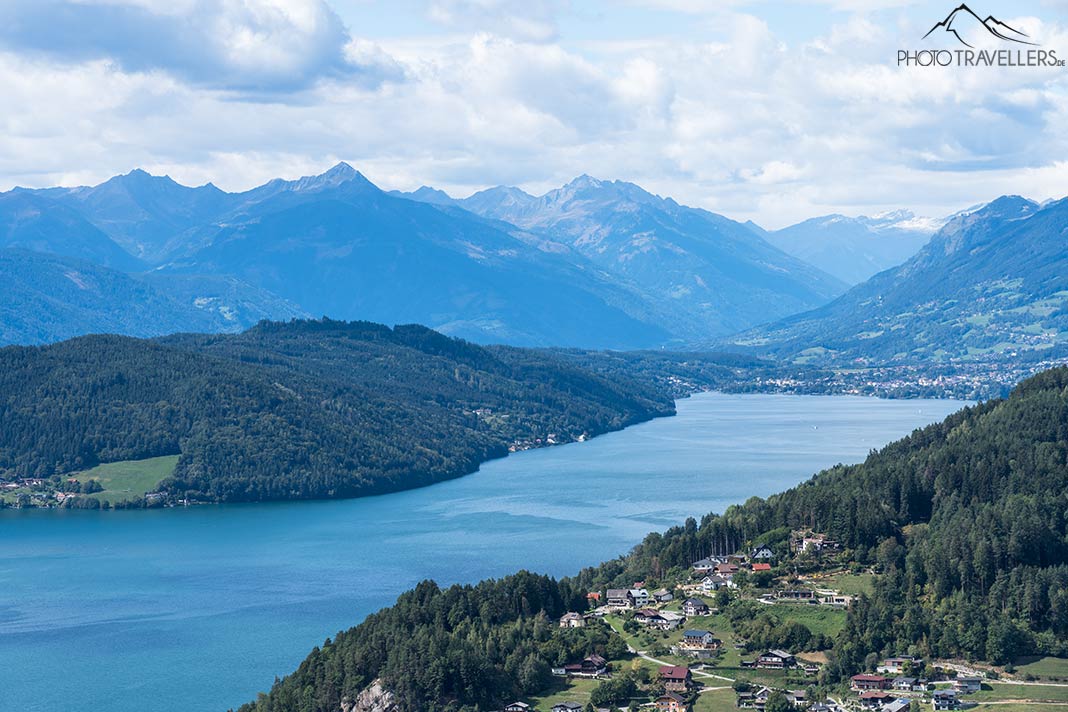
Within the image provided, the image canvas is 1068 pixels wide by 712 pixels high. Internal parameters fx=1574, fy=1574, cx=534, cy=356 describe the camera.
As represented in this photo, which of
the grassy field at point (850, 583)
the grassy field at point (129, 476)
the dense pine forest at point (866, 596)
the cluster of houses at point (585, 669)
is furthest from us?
the grassy field at point (129, 476)

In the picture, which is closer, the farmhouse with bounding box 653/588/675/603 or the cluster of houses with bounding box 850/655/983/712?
the cluster of houses with bounding box 850/655/983/712

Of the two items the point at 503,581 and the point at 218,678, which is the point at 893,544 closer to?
the point at 503,581

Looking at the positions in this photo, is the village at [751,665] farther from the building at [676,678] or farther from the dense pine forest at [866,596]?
the dense pine forest at [866,596]

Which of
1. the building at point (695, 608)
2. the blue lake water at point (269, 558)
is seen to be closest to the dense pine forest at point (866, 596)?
the building at point (695, 608)

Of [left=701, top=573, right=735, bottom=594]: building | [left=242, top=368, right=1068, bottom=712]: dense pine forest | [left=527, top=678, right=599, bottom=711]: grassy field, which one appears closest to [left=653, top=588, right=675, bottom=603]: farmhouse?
[left=701, top=573, right=735, bottom=594]: building

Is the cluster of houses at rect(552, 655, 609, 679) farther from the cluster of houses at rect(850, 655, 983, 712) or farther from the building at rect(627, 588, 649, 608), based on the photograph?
the cluster of houses at rect(850, 655, 983, 712)
